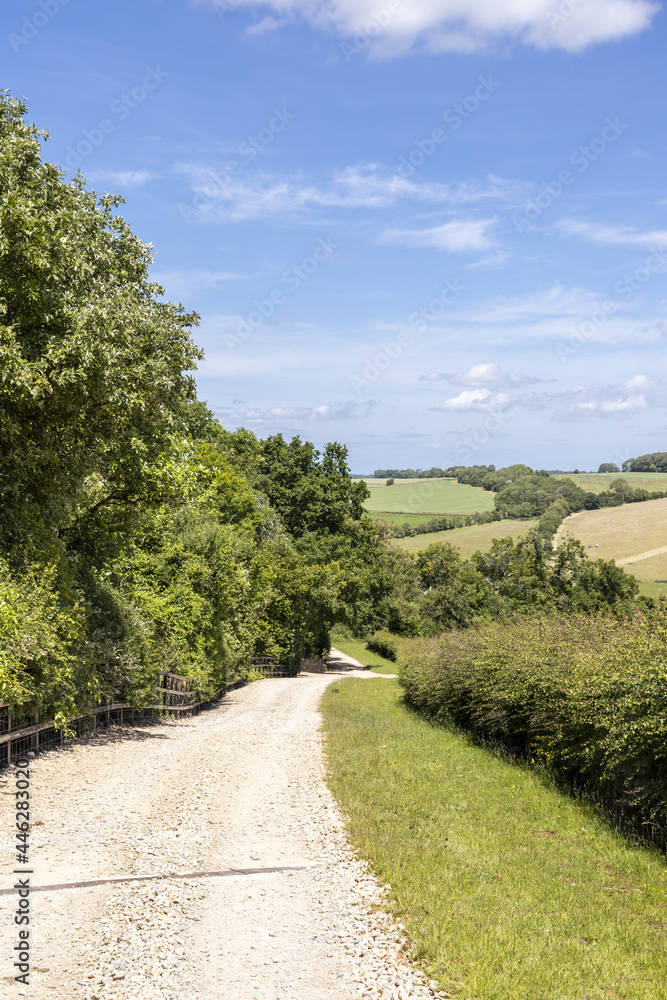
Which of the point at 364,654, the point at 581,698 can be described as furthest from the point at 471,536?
the point at 581,698

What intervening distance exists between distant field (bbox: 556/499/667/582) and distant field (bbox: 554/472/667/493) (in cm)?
2122

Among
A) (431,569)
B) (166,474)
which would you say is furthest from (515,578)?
(166,474)

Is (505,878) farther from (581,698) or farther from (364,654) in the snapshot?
(364,654)

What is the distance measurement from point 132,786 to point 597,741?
796 cm

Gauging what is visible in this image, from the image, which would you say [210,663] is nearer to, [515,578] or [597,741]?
[597,741]

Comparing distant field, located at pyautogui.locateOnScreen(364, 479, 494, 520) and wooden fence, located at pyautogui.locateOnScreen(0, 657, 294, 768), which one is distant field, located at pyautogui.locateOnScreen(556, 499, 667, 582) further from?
wooden fence, located at pyautogui.locateOnScreen(0, 657, 294, 768)

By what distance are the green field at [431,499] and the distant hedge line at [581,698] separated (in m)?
117

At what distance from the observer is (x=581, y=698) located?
12.5 m

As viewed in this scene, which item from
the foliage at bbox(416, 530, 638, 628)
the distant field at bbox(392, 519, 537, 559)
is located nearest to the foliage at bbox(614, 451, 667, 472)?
the distant field at bbox(392, 519, 537, 559)

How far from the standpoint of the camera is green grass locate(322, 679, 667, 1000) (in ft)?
20.5

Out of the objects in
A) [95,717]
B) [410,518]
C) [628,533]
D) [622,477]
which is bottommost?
[628,533]

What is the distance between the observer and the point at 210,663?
977 inches

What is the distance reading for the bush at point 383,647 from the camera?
6419cm

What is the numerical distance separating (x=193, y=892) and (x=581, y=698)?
784 centimetres
